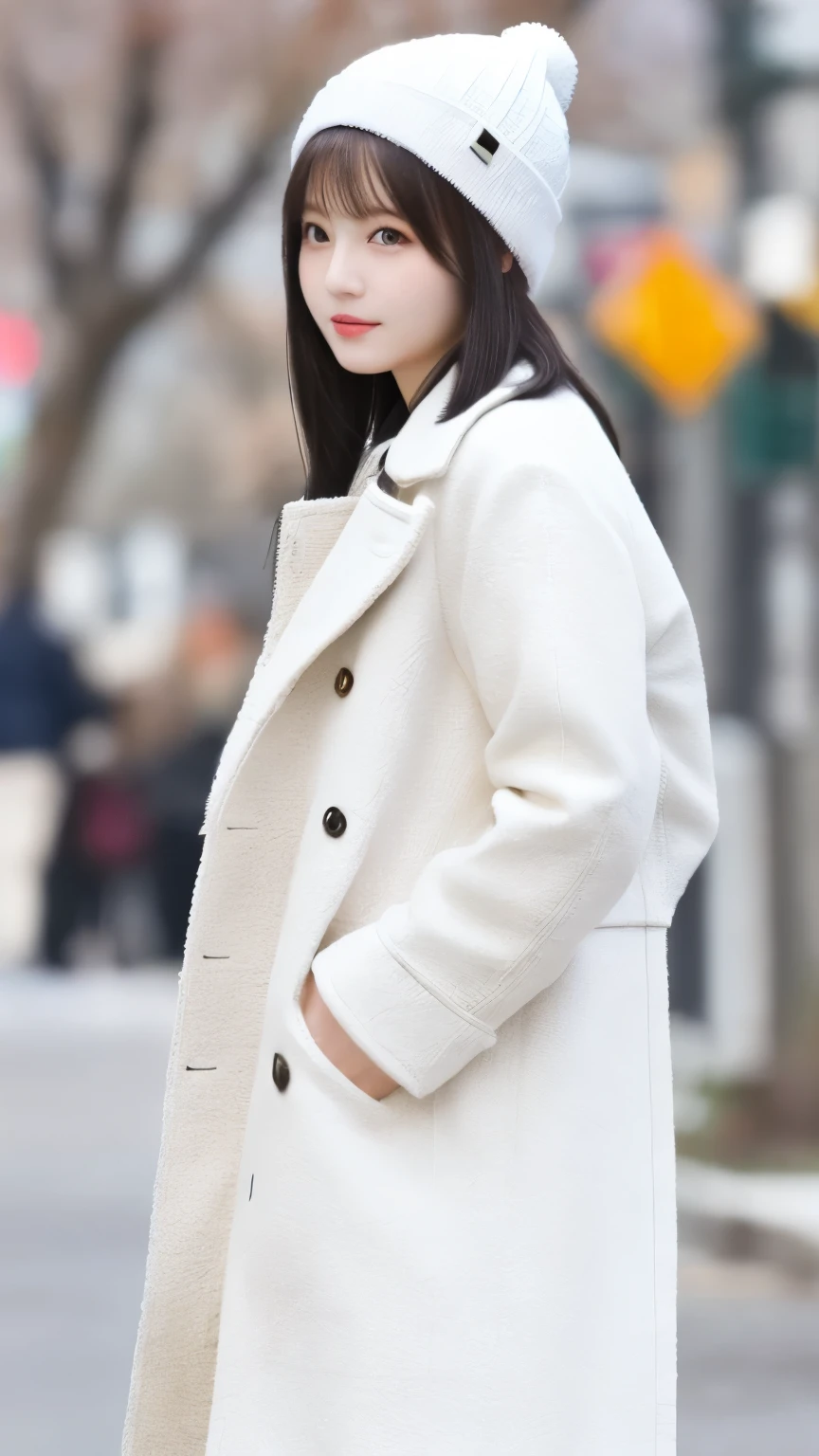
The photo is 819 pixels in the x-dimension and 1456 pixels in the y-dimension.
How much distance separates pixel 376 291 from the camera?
6.76 ft

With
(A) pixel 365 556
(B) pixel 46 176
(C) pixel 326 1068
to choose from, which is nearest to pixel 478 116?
(A) pixel 365 556

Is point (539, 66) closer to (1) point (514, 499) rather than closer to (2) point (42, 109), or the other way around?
(1) point (514, 499)

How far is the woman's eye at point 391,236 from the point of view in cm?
205

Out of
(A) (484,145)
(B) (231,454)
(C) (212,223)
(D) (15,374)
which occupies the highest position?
(C) (212,223)

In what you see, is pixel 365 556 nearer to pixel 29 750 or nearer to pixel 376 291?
pixel 376 291

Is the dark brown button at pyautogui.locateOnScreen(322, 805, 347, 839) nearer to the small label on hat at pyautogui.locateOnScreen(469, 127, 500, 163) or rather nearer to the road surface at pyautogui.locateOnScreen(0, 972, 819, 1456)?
the small label on hat at pyautogui.locateOnScreen(469, 127, 500, 163)

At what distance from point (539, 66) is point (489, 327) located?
0.25 m

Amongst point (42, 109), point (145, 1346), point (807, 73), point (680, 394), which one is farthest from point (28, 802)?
point (145, 1346)

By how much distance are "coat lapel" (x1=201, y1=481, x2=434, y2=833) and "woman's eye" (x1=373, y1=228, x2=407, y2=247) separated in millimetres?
221

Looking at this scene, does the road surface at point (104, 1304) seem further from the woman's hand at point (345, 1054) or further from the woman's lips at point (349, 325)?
the woman's lips at point (349, 325)

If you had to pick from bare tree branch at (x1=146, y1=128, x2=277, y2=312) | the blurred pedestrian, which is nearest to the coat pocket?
the blurred pedestrian

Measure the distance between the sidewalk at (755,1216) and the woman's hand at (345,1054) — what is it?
349cm

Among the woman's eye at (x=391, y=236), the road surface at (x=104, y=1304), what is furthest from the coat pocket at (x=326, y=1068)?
the road surface at (x=104, y=1304)

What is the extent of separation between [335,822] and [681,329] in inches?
203
